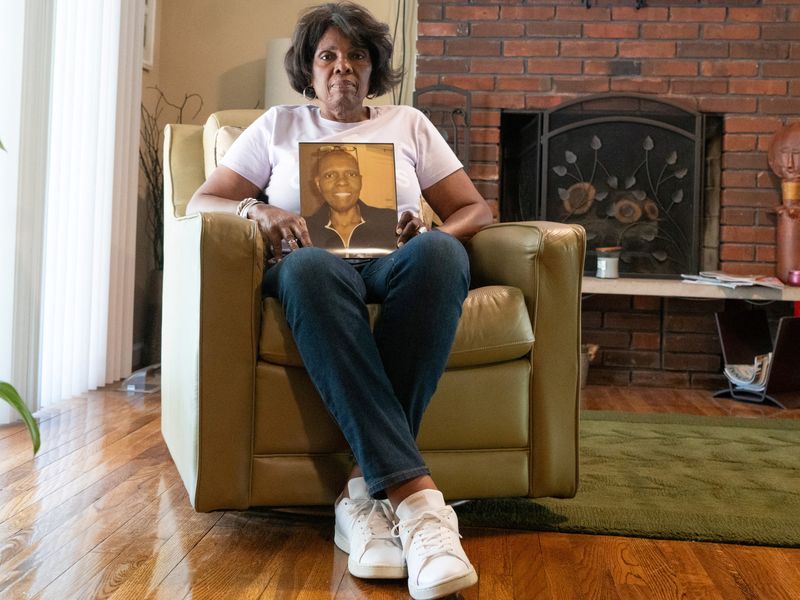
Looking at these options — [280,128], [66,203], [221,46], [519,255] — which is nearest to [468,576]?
[519,255]

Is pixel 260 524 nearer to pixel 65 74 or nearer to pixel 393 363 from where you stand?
pixel 393 363

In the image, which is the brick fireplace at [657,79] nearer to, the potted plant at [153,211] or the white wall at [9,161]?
the potted plant at [153,211]

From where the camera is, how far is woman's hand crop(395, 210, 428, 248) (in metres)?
1.79

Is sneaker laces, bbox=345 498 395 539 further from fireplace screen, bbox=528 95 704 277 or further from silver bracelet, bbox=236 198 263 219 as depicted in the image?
fireplace screen, bbox=528 95 704 277

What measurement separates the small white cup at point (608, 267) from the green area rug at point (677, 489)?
33.1 inches

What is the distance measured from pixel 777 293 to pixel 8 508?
2.62 meters

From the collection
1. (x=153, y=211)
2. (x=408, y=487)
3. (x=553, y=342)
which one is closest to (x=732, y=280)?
(x=553, y=342)

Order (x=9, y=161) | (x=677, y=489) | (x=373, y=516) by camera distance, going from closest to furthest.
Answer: (x=373, y=516) < (x=677, y=489) < (x=9, y=161)

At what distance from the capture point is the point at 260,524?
1646mm

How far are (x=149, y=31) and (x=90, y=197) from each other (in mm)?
897

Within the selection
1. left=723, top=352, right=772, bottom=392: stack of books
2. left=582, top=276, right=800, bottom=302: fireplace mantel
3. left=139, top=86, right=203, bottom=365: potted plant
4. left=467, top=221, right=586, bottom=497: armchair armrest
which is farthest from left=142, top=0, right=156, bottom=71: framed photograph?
left=723, top=352, right=772, bottom=392: stack of books

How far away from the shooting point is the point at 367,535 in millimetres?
1413

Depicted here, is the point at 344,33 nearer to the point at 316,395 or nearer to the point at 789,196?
the point at 316,395

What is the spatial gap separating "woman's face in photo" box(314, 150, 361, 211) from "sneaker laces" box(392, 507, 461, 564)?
2.19 feet
